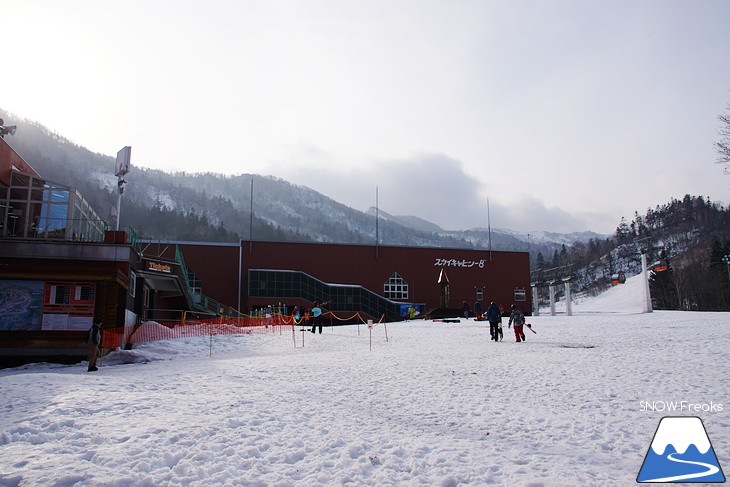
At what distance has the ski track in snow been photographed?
6402 mm

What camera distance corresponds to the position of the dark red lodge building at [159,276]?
20.7 m

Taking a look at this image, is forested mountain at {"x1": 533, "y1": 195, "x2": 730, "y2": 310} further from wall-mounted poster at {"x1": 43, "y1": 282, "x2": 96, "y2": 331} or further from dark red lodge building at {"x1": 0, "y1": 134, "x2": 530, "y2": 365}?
wall-mounted poster at {"x1": 43, "y1": 282, "x2": 96, "y2": 331}

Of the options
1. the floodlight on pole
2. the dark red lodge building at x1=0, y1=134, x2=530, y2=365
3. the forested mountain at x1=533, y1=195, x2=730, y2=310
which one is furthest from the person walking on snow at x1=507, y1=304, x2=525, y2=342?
the forested mountain at x1=533, y1=195, x2=730, y2=310

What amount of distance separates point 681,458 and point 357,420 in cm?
465


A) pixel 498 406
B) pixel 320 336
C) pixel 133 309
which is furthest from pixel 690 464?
pixel 133 309

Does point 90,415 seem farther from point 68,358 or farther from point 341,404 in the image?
point 68,358

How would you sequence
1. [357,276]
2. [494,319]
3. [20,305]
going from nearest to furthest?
1. [20,305]
2. [494,319]
3. [357,276]

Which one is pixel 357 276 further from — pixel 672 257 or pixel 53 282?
pixel 672 257

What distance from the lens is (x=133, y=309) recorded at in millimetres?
25969

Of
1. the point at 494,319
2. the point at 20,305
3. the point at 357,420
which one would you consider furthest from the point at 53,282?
the point at 494,319

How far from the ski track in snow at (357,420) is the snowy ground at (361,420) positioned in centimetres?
3

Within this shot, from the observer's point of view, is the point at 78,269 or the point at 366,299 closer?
the point at 78,269

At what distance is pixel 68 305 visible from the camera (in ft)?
69.6

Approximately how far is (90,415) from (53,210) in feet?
63.3
